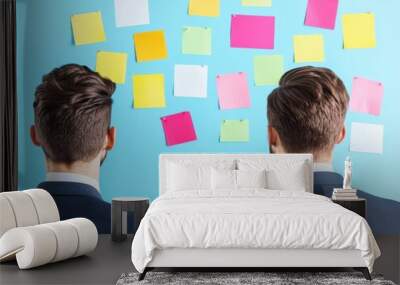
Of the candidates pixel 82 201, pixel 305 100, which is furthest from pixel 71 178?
pixel 305 100

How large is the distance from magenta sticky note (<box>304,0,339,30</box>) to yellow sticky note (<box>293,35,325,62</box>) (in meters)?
0.14

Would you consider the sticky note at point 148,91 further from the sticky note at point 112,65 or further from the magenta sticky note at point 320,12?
the magenta sticky note at point 320,12

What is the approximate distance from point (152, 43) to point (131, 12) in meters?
0.38

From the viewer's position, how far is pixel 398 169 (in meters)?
6.88

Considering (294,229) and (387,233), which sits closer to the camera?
(294,229)

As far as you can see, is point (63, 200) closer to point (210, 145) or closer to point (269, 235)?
point (210, 145)

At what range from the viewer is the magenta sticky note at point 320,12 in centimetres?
688

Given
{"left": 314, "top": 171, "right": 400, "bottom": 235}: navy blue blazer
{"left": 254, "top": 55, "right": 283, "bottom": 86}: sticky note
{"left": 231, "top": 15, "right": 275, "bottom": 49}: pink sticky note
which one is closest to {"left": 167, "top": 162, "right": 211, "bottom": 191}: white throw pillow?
{"left": 254, "top": 55, "right": 283, "bottom": 86}: sticky note

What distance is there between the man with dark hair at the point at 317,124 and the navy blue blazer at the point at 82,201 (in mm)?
1830

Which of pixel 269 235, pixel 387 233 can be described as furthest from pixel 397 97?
pixel 269 235

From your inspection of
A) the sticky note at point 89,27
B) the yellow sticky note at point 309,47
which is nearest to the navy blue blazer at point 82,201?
the sticky note at point 89,27

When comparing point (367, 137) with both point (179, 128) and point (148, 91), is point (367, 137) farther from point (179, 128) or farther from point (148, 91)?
point (148, 91)

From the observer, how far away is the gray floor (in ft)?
15.5

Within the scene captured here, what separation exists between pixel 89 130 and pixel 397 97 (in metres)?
3.13
